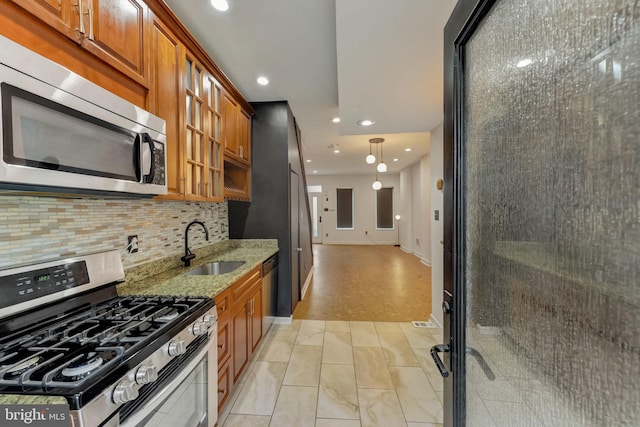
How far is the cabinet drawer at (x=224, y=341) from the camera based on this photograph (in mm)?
1609

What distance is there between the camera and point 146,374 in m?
0.90

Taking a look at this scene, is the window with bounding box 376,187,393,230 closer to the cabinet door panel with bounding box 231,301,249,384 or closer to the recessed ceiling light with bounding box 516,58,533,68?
the cabinet door panel with bounding box 231,301,249,384

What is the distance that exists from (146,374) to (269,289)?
1.93m

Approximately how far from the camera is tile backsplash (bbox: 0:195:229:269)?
110 centimetres

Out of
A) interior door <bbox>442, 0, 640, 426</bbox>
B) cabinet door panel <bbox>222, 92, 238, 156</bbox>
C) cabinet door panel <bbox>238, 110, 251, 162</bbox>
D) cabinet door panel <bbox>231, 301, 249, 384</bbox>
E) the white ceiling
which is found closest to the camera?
interior door <bbox>442, 0, 640, 426</bbox>

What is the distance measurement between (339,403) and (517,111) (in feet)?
6.71

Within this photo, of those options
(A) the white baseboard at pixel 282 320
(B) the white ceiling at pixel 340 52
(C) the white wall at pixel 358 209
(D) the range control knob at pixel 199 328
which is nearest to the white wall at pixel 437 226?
(B) the white ceiling at pixel 340 52

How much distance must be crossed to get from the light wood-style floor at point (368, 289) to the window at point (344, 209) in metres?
2.35

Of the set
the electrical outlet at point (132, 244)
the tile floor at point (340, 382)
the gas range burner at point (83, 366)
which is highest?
the electrical outlet at point (132, 244)

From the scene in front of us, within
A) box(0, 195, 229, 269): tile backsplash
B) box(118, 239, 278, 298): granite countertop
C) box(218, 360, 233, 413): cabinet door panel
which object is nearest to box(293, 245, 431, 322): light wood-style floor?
box(118, 239, 278, 298): granite countertop

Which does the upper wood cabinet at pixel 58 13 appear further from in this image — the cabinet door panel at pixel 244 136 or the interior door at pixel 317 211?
the interior door at pixel 317 211

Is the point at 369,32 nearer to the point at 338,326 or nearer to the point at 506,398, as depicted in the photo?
the point at 506,398

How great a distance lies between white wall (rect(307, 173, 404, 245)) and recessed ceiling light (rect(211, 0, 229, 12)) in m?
7.84

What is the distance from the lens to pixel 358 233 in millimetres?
9398
